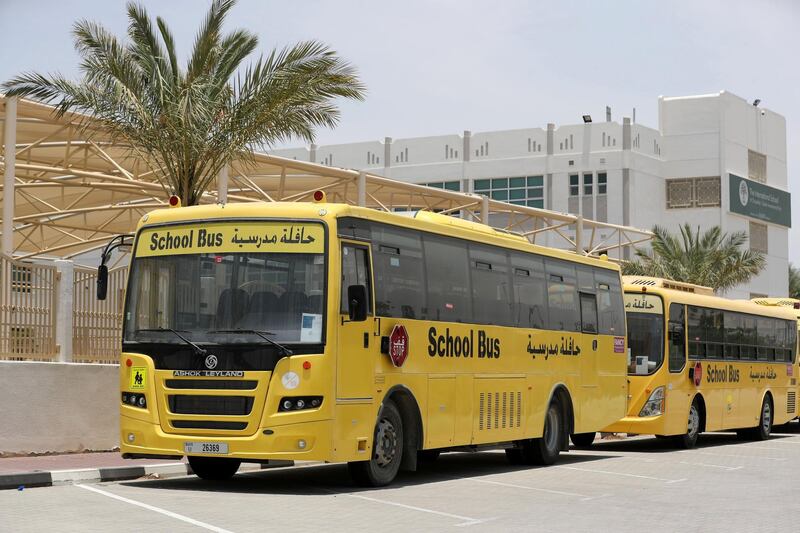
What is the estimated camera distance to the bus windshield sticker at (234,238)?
14344mm

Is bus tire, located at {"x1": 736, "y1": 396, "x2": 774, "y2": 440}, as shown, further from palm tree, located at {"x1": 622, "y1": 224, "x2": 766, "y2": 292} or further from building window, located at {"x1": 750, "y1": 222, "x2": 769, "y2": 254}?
building window, located at {"x1": 750, "y1": 222, "x2": 769, "y2": 254}

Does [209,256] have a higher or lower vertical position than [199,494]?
higher

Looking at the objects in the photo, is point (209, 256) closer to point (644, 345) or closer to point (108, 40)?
point (108, 40)

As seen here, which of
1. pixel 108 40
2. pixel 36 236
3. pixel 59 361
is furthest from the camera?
pixel 36 236

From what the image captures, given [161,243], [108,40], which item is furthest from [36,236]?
[161,243]

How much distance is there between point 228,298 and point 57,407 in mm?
4964

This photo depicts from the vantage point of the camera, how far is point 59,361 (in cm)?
1836

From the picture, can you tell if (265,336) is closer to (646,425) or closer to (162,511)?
(162,511)

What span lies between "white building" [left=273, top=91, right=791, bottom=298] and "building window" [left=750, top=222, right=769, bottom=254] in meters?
0.09

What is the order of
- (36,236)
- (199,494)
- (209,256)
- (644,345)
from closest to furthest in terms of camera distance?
1. (199,494)
2. (209,256)
3. (644,345)
4. (36,236)

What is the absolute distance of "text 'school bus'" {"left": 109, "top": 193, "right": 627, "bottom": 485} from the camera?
14.0 meters

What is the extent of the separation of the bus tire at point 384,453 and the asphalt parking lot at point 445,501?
17 centimetres

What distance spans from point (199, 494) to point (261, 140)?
957cm

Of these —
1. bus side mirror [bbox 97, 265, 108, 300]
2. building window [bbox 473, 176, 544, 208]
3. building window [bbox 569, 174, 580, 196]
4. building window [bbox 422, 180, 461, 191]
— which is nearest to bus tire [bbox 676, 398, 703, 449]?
bus side mirror [bbox 97, 265, 108, 300]
